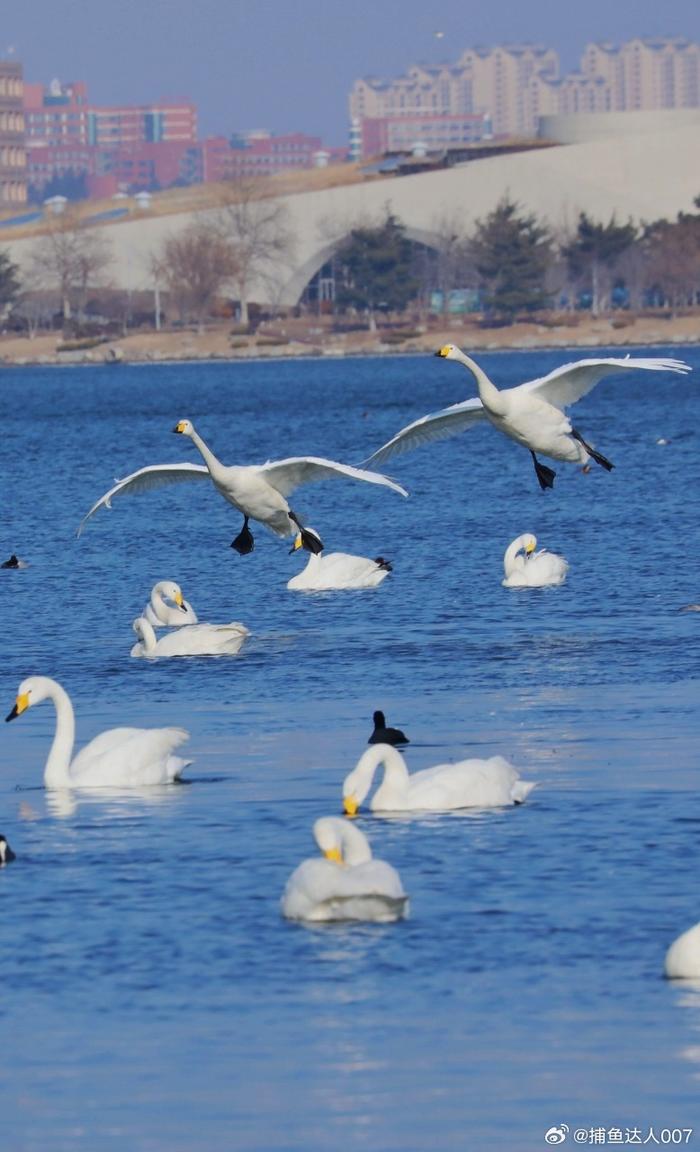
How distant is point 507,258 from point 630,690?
131 metres

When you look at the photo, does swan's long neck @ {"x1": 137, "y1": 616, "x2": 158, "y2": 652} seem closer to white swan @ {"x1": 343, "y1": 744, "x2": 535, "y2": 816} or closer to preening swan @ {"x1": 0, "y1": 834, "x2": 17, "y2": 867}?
white swan @ {"x1": 343, "y1": 744, "x2": 535, "y2": 816}

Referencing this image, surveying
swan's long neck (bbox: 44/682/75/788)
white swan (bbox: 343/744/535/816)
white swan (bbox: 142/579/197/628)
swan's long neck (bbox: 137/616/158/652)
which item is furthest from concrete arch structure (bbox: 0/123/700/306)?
white swan (bbox: 343/744/535/816)

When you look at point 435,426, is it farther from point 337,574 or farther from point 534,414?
point 337,574

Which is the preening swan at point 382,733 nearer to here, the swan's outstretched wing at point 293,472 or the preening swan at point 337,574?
the swan's outstretched wing at point 293,472

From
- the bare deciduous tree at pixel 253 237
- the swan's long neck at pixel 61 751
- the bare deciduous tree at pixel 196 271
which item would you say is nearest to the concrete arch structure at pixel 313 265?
the bare deciduous tree at pixel 253 237

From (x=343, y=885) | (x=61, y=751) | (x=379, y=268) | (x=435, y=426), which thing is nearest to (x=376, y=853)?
(x=343, y=885)

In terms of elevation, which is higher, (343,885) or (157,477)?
(157,477)

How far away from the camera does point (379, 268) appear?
15425 cm

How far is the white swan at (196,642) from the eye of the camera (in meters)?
21.9

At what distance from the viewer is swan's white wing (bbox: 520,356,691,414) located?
67.4ft

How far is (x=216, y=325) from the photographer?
165 meters

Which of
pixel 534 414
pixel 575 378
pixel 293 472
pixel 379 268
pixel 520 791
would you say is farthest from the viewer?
pixel 379 268

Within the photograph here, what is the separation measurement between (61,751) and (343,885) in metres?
4.21

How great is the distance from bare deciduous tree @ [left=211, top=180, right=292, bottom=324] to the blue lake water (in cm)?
13440
